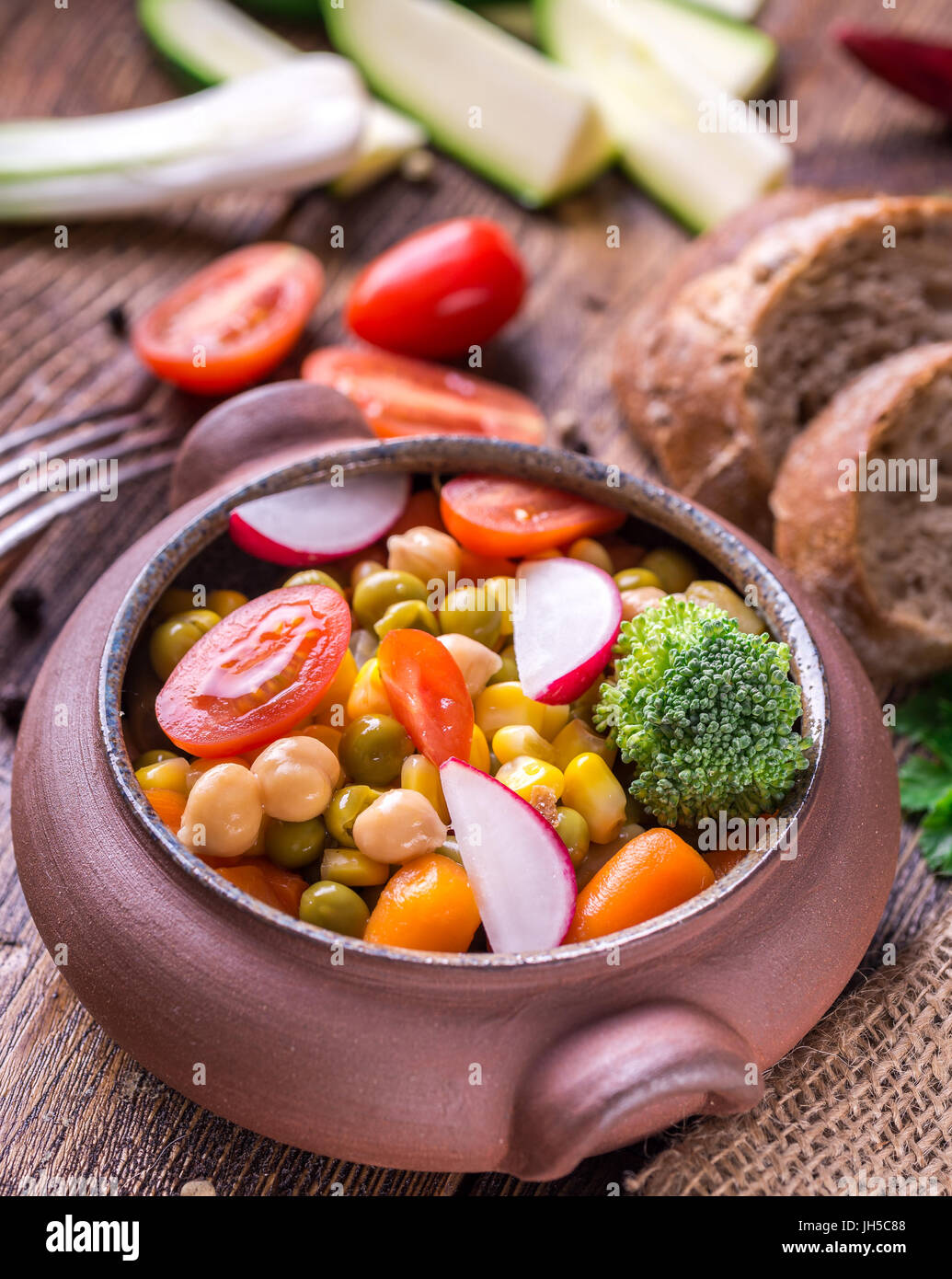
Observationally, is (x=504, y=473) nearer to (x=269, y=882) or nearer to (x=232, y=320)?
(x=269, y=882)

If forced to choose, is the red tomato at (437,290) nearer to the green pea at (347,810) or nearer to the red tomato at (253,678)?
the red tomato at (253,678)

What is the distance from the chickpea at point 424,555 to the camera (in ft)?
7.06

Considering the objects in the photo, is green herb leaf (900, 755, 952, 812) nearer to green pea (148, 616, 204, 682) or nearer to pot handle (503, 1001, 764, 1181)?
pot handle (503, 1001, 764, 1181)

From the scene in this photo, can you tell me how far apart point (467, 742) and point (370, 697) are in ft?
0.61

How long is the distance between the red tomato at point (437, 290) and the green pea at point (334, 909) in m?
1.98

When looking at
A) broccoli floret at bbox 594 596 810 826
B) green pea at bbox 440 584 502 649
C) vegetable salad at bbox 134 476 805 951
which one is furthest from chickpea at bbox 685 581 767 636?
green pea at bbox 440 584 502 649

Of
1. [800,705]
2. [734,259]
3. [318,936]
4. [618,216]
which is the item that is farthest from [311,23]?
[318,936]

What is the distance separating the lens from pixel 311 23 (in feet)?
14.2

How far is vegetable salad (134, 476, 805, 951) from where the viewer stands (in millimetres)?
1738

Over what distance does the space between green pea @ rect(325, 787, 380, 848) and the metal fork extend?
4.31ft

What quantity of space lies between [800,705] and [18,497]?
1.96m

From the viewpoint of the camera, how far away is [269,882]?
1818 mm

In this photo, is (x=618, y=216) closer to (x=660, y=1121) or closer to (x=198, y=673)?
(x=198, y=673)

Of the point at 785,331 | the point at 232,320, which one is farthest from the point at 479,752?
the point at 232,320
